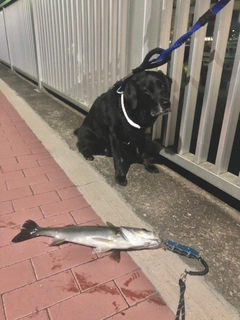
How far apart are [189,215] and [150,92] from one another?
1.13 meters

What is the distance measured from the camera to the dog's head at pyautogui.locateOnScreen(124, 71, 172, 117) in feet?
7.80

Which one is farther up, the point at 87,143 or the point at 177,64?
the point at 177,64

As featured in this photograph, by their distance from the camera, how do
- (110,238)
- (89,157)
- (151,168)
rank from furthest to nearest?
(89,157) → (151,168) → (110,238)

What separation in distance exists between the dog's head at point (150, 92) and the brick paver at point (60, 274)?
1.03 metres

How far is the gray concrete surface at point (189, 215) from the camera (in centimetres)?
179

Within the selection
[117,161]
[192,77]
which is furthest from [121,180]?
[192,77]

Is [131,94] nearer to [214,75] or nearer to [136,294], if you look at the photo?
[214,75]

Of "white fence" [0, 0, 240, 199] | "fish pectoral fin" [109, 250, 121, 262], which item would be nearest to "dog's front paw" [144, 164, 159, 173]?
"white fence" [0, 0, 240, 199]

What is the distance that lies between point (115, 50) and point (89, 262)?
2.86 meters

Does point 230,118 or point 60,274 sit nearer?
point 60,274

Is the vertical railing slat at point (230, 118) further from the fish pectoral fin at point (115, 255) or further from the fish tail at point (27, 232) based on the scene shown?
the fish tail at point (27, 232)

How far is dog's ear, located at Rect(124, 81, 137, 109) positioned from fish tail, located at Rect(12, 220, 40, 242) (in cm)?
135

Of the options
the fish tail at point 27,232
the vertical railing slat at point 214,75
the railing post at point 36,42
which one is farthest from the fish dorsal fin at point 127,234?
the railing post at point 36,42

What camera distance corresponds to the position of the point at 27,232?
198cm
